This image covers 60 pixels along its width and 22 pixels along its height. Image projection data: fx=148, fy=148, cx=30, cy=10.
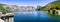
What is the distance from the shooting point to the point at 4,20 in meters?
2.39

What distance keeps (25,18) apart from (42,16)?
17.0 inches

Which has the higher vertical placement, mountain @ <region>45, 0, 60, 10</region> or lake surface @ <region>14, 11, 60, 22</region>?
mountain @ <region>45, 0, 60, 10</region>

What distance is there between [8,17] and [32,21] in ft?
3.60

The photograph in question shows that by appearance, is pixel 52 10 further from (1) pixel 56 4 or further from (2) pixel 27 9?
(2) pixel 27 9

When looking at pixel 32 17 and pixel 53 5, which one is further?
pixel 32 17

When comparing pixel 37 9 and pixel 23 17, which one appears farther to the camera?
pixel 23 17

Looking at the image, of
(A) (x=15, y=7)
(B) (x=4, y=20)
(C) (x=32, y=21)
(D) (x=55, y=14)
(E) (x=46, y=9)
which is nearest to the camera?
(B) (x=4, y=20)

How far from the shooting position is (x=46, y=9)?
126 inches

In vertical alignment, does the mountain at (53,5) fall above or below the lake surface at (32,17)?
above

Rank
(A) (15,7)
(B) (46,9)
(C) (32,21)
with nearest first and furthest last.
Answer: (A) (15,7) < (B) (46,9) < (C) (32,21)

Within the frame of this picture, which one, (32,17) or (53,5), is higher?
(53,5)

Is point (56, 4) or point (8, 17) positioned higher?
point (56, 4)

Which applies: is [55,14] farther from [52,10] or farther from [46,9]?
[46,9]

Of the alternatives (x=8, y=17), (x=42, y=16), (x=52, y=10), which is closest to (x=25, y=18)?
(x=42, y=16)
